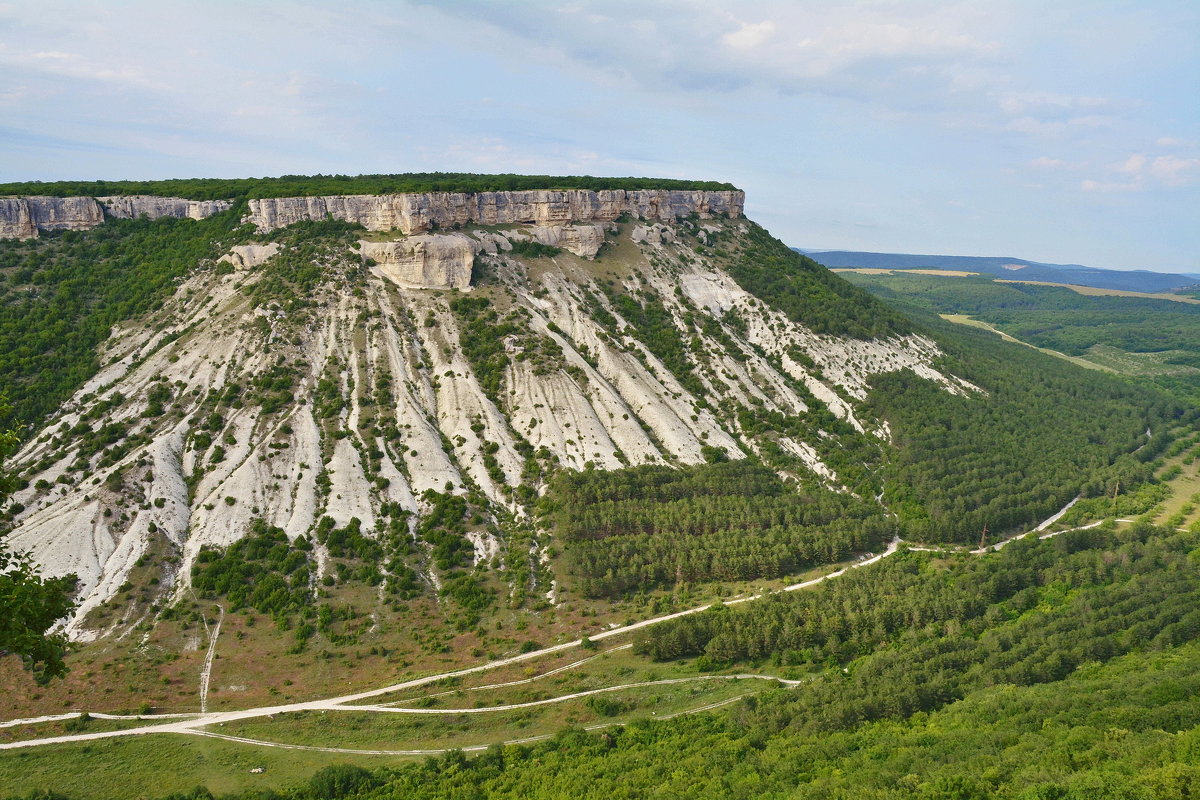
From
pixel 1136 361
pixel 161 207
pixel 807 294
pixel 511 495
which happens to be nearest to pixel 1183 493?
pixel 807 294

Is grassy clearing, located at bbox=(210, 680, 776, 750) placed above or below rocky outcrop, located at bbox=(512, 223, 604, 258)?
below

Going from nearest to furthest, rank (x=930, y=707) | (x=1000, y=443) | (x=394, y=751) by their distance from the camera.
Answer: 1. (x=394, y=751)
2. (x=930, y=707)
3. (x=1000, y=443)

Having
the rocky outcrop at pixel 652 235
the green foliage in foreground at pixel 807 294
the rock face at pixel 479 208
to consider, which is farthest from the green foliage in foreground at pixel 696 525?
the rocky outcrop at pixel 652 235

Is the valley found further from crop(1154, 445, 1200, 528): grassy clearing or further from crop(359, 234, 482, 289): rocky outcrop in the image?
crop(1154, 445, 1200, 528): grassy clearing

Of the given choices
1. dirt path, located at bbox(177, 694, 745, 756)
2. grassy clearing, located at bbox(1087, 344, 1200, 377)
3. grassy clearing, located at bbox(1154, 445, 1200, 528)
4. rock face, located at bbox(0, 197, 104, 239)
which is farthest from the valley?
grassy clearing, located at bbox(1087, 344, 1200, 377)

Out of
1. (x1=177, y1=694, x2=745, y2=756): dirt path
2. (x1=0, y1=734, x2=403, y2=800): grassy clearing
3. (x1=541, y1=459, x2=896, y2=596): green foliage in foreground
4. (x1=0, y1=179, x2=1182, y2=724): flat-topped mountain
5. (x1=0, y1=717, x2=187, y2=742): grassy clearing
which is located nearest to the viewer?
(x1=0, y1=734, x2=403, y2=800): grassy clearing

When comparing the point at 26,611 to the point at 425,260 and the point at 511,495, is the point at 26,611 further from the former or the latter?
the point at 425,260
